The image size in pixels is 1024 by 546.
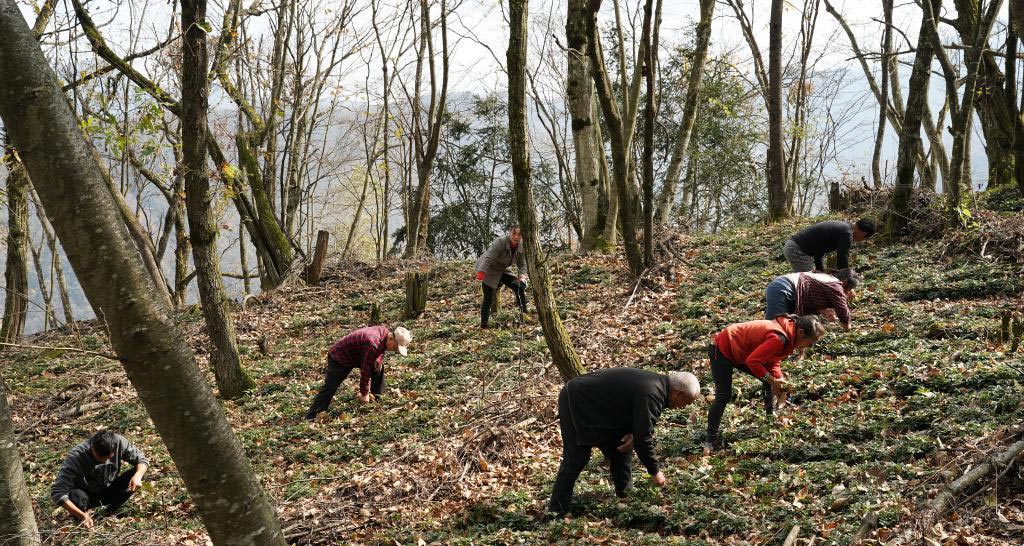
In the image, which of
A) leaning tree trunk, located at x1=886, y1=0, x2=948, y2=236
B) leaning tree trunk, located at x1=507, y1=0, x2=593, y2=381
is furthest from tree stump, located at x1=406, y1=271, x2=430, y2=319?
leaning tree trunk, located at x1=886, y1=0, x2=948, y2=236

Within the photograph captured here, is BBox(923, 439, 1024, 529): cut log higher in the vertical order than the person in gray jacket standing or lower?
lower

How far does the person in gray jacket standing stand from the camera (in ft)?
38.3

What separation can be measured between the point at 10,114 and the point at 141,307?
0.86 m

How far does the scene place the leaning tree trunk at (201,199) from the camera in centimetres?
896

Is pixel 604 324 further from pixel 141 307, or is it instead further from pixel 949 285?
pixel 141 307

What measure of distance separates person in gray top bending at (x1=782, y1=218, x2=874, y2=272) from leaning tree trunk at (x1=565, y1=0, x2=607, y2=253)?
205 inches

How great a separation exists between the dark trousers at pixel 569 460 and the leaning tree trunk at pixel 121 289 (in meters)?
3.26

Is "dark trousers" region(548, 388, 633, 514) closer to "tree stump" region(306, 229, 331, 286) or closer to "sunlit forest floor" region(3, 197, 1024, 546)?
"sunlit forest floor" region(3, 197, 1024, 546)

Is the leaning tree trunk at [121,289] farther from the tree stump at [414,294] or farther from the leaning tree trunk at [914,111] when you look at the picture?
the leaning tree trunk at [914,111]

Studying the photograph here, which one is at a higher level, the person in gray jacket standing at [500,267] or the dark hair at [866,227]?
the dark hair at [866,227]

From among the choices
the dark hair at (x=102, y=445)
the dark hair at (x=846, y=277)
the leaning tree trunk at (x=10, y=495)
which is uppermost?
the dark hair at (x=846, y=277)

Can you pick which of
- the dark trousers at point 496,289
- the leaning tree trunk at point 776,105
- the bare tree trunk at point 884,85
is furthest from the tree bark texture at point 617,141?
the bare tree trunk at point 884,85

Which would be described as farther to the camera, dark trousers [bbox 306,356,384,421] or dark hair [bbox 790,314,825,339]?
dark trousers [bbox 306,356,384,421]

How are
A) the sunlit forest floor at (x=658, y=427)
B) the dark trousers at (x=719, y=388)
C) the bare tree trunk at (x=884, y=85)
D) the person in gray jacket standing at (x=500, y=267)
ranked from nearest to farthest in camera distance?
the sunlit forest floor at (x=658, y=427)
the dark trousers at (x=719, y=388)
the person in gray jacket standing at (x=500, y=267)
the bare tree trunk at (x=884, y=85)
